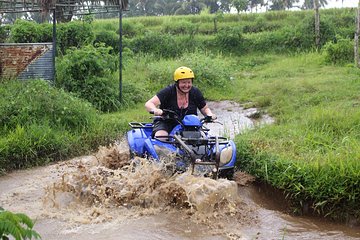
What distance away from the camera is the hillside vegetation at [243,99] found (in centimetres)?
655

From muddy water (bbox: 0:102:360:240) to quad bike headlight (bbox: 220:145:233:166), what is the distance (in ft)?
1.00

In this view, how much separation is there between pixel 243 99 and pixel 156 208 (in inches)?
322

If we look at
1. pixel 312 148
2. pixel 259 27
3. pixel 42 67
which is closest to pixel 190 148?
pixel 312 148

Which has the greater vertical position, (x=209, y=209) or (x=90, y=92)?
(x=90, y=92)

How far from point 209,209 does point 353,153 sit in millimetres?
2126

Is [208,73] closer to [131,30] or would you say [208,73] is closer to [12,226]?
[131,30]

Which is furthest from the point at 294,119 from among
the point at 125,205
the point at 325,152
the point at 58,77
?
the point at 58,77

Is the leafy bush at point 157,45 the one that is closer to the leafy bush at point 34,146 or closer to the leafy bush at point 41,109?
the leafy bush at point 41,109

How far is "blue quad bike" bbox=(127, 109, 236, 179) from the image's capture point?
20.5ft

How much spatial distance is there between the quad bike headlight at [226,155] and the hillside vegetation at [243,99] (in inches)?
25.8

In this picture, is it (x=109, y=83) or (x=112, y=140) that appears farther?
(x=109, y=83)

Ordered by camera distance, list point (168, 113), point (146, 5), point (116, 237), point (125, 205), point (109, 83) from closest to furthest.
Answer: point (116, 237), point (125, 205), point (168, 113), point (109, 83), point (146, 5)

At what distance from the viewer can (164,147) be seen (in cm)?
666

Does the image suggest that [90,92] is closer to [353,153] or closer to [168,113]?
[168,113]
